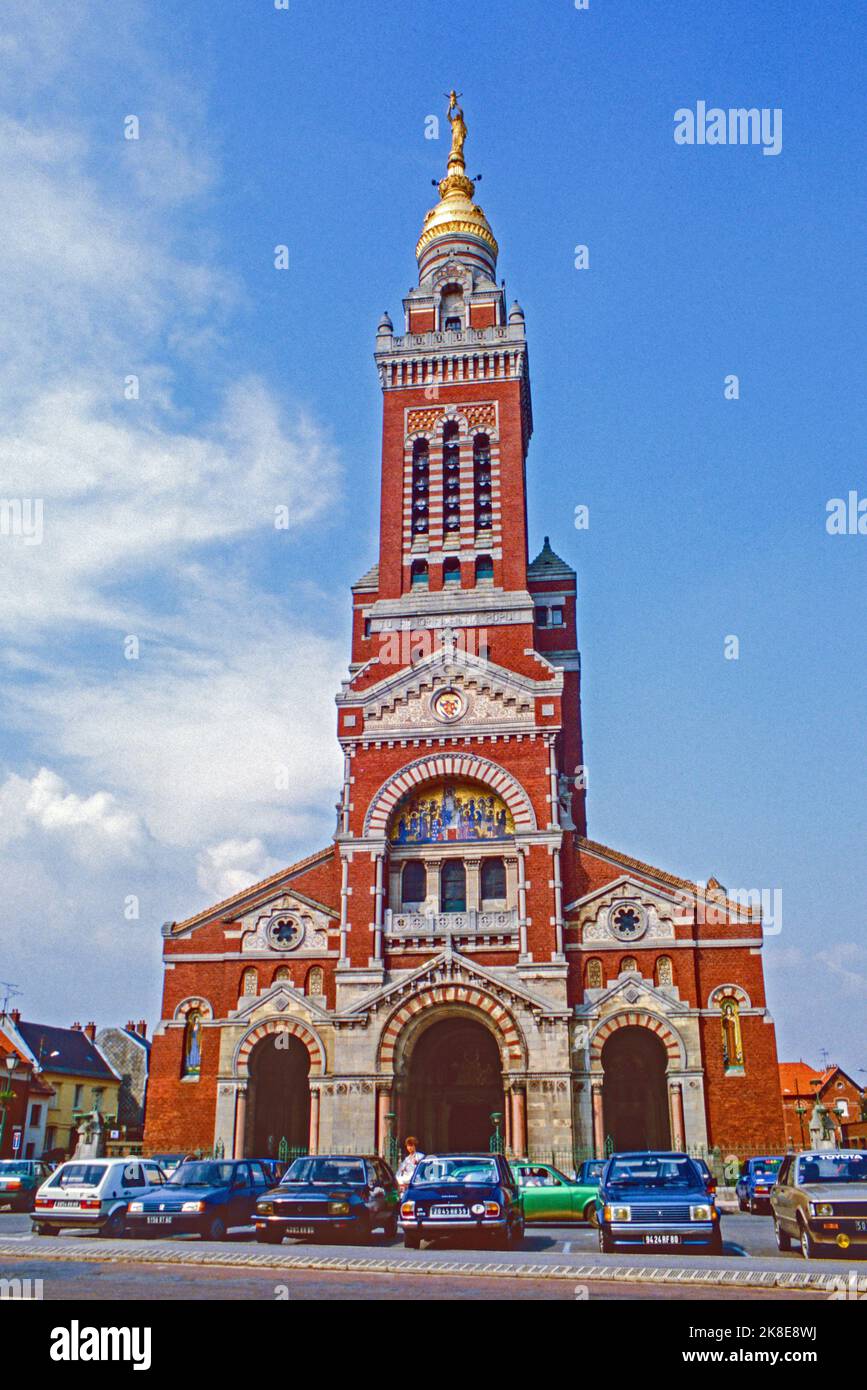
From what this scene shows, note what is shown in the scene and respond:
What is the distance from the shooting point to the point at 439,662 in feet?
135

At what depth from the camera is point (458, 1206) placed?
17.6 metres

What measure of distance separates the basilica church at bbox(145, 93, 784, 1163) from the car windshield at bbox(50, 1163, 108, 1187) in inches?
615

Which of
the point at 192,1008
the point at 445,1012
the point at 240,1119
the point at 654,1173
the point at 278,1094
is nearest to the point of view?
the point at 654,1173

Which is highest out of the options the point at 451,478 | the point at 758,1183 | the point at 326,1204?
the point at 451,478

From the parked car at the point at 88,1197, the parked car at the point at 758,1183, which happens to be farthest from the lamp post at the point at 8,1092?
the parked car at the point at 758,1183

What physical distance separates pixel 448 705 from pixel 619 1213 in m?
25.0

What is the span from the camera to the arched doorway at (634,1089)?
37688 millimetres

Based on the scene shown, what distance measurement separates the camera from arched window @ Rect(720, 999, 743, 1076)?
1422 inches

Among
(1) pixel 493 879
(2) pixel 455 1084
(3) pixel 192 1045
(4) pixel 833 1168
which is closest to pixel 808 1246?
(4) pixel 833 1168

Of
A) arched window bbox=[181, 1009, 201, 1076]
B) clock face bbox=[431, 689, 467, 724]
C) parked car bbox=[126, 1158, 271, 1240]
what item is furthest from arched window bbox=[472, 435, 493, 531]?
parked car bbox=[126, 1158, 271, 1240]

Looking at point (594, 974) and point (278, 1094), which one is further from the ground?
point (594, 974)

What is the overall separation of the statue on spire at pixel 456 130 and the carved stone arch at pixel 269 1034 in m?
39.8

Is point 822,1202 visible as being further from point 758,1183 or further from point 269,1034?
point 269,1034
